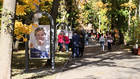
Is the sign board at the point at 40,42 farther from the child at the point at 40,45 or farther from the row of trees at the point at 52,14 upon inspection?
the row of trees at the point at 52,14

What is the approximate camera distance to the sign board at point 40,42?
48.8ft

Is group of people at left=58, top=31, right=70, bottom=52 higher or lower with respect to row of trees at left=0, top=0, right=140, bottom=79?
lower

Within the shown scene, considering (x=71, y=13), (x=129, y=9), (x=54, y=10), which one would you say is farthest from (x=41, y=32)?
(x=71, y=13)

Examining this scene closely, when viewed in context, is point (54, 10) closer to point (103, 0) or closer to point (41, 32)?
point (41, 32)

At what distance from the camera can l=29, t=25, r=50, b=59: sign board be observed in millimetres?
14859

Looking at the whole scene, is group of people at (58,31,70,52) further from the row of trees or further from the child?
the child

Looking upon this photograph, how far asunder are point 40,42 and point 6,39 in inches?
218

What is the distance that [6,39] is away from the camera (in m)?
9.49

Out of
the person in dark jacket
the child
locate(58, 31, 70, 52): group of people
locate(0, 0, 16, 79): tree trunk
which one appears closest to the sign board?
the child

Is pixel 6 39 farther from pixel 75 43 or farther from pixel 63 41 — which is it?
pixel 63 41

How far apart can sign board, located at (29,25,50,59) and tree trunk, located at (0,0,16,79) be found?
17.1ft

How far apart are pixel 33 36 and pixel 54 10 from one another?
2539 millimetres

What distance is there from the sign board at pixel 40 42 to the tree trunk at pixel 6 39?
5219mm

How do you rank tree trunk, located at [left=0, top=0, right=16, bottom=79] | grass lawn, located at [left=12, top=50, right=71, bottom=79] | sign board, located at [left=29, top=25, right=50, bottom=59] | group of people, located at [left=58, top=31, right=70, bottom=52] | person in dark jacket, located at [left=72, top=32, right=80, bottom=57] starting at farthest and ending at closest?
group of people, located at [left=58, top=31, right=70, bottom=52] < person in dark jacket, located at [left=72, top=32, right=80, bottom=57] < sign board, located at [left=29, top=25, right=50, bottom=59] < grass lawn, located at [left=12, top=50, right=71, bottom=79] < tree trunk, located at [left=0, top=0, right=16, bottom=79]
